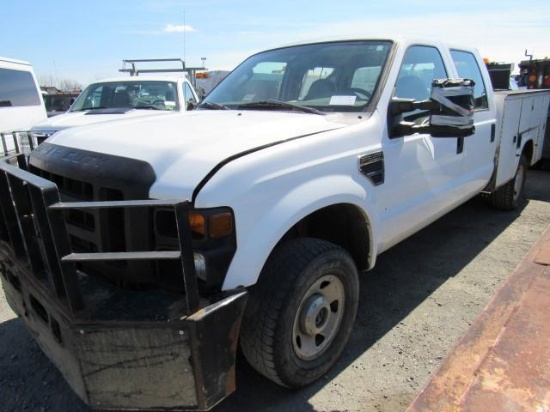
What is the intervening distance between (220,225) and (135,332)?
1.74 ft

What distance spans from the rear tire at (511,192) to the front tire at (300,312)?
3.61 meters

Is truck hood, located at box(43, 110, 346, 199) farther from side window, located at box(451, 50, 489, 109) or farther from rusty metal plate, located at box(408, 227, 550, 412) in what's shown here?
side window, located at box(451, 50, 489, 109)

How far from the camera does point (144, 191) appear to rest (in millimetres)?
1968

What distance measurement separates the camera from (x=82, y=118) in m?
6.01

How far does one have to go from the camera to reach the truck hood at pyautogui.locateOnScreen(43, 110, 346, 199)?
197 cm

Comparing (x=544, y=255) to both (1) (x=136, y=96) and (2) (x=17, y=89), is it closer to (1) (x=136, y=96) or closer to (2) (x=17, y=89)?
(1) (x=136, y=96)

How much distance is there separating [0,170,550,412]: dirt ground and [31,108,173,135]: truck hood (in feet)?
8.23

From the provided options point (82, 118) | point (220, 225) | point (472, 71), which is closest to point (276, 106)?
point (220, 225)

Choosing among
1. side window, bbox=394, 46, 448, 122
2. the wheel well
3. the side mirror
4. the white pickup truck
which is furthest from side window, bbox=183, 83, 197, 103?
the side mirror

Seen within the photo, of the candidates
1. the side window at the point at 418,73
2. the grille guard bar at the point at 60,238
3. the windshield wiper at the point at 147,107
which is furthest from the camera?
the windshield wiper at the point at 147,107

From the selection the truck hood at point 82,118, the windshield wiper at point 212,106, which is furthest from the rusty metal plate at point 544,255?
the truck hood at point 82,118

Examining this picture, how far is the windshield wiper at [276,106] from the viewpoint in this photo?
9.33 feet

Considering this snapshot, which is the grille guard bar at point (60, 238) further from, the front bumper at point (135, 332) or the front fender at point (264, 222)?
the front fender at point (264, 222)

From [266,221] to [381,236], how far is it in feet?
3.72
